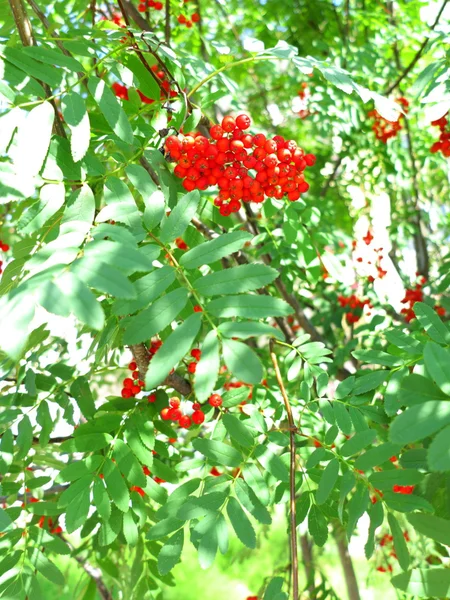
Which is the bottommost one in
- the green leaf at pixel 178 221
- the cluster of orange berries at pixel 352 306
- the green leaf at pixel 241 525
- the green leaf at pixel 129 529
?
the cluster of orange berries at pixel 352 306

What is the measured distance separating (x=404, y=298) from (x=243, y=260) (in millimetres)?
851

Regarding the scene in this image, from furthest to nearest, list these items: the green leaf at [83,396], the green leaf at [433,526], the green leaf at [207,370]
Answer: the green leaf at [83,396] < the green leaf at [433,526] < the green leaf at [207,370]

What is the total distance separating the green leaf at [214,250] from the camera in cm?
104

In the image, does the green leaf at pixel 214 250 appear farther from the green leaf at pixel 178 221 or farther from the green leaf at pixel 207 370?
the green leaf at pixel 207 370

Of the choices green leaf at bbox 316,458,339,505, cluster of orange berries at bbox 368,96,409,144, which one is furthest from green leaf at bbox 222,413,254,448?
cluster of orange berries at bbox 368,96,409,144

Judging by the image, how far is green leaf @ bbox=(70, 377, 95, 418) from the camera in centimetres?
151

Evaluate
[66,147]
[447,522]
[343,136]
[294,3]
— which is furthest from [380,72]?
[447,522]

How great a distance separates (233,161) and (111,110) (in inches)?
13.2

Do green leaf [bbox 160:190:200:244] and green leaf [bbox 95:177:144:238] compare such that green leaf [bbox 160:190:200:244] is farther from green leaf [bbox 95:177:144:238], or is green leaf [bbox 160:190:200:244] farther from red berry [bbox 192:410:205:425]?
red berry [bbox 192:410:205:425]

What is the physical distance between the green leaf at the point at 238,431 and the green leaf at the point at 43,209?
20.3 inches

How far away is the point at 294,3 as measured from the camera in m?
3.26

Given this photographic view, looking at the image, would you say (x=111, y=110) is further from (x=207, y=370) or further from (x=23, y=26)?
(x=207, y=370)

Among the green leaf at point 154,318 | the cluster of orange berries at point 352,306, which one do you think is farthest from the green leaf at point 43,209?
the cluster of orange berries at point 352,306

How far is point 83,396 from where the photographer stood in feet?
5.02
